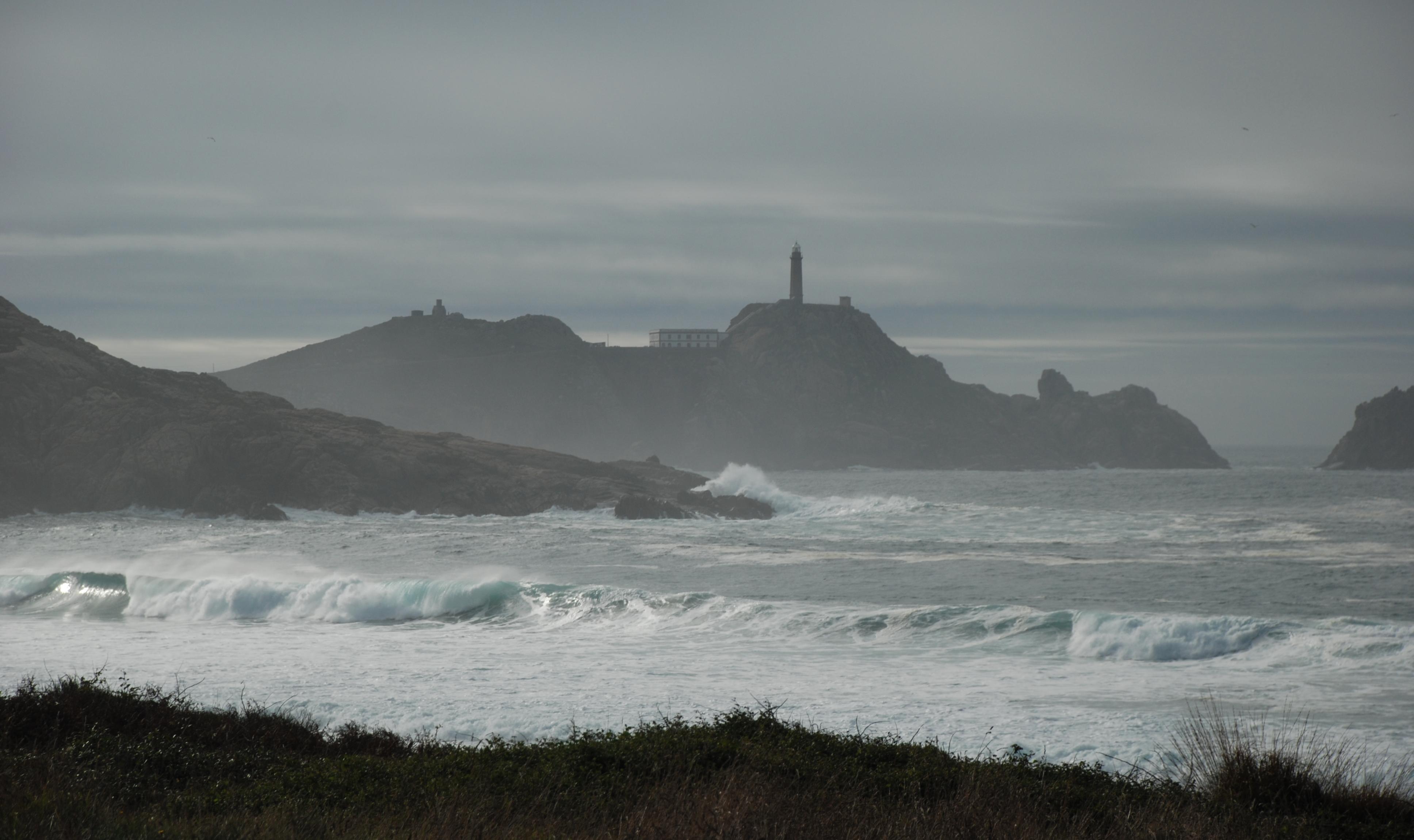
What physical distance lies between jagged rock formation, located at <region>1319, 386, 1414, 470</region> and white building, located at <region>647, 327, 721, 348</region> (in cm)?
11008

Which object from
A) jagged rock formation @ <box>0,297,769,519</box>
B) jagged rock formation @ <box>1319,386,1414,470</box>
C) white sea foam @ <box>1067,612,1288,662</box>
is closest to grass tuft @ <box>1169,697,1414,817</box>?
white sea foam @ <box>1067,612,1288,662</box>

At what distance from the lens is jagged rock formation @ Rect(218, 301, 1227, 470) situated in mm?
170125

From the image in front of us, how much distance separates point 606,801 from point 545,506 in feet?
181

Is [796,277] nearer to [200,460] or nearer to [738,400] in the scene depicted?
[738,400]

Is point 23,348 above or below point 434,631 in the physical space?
above

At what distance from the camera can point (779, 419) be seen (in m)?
176

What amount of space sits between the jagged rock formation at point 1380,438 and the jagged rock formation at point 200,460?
12248 cm

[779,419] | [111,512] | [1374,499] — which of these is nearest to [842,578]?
[111,512]

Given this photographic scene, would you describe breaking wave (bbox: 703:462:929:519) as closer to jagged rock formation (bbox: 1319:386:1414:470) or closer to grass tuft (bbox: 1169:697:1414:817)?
grass tuft (bbox: 1169:697:1414:817)

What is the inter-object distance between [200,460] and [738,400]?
12396 cm

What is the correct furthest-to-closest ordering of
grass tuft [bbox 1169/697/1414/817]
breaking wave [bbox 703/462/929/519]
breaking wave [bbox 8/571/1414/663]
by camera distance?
breaking wave [bbox 703/462/929/519], breaking wave [bbox 8/571/1414/663], grass tuft [bbox 1169/697/1414/817]

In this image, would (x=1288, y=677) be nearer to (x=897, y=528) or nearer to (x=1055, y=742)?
(x=1055, y=742)

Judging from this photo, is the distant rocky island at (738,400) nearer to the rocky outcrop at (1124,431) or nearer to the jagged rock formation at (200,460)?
the rocky outcrop at (1124,431)

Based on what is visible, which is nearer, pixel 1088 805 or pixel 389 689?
pixel 1088 805
